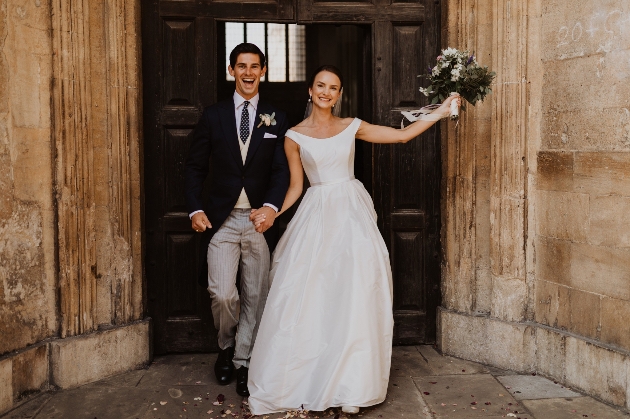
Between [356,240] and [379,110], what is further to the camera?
[379,110]

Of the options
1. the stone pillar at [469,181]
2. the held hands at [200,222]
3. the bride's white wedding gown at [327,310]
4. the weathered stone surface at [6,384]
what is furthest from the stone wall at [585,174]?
the weathered stone surface at [6,384]

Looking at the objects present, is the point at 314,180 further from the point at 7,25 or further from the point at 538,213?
the point at 7,25

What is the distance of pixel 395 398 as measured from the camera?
13.7 ft

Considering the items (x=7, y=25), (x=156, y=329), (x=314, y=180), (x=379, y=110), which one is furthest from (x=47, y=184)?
(x=379, y=110)

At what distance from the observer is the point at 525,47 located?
183 inches

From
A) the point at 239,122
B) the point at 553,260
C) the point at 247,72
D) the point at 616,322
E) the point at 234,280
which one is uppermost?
the point at 247,72

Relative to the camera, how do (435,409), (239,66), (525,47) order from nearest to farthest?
(435,409), (239,66), (525,47)

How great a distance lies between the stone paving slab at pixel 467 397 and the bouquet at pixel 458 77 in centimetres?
186

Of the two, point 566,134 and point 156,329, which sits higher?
point 566,134

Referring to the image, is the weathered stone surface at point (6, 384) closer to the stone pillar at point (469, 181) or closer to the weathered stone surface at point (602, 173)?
the stone pillar at point (469, 181)

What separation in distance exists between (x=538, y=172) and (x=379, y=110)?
1.31 metres

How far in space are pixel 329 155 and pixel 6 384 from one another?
2.54 meters


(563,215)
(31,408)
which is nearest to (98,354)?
(31,408)

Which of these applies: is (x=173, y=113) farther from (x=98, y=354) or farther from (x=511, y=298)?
(x=511, y=298)
